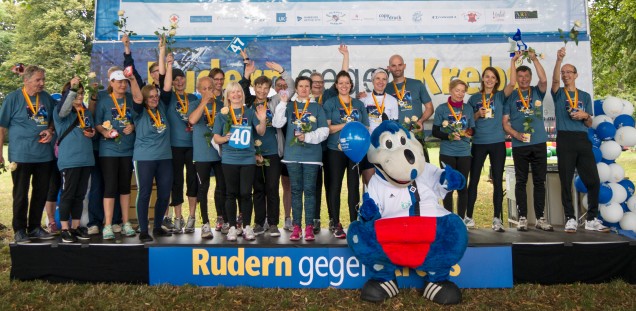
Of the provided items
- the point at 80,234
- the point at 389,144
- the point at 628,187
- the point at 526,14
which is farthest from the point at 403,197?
the point at 526,14

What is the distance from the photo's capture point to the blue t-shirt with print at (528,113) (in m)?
4.92

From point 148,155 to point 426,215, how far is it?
250 cm

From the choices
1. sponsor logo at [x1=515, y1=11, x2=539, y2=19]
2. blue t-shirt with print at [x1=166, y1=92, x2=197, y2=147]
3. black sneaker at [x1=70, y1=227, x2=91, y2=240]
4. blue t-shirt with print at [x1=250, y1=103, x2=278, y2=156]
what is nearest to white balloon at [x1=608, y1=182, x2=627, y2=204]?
sponsor logo at [x1=515, y1=11, x2=539, y2=19]

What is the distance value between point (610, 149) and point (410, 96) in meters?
2.05

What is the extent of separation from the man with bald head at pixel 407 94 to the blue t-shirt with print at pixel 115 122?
2.60 m

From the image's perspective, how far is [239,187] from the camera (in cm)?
455

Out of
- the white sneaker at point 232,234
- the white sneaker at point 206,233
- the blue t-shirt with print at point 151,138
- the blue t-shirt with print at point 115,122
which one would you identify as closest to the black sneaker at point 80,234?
the blue t-shirt with print at point 115,122

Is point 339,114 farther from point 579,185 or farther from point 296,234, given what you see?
point 579,185

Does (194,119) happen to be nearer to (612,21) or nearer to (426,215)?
(426,215)

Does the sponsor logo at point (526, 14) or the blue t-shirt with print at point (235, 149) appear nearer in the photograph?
the blue t-shirt with print at point (235, 149)

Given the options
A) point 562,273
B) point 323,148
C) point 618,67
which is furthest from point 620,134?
point 618,67

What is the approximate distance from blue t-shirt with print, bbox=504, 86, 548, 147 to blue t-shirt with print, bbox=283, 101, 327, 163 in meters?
1.95

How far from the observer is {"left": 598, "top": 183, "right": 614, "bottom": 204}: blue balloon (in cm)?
488

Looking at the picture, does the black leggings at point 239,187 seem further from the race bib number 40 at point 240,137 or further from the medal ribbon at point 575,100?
the medal ribbon at point 575,100
